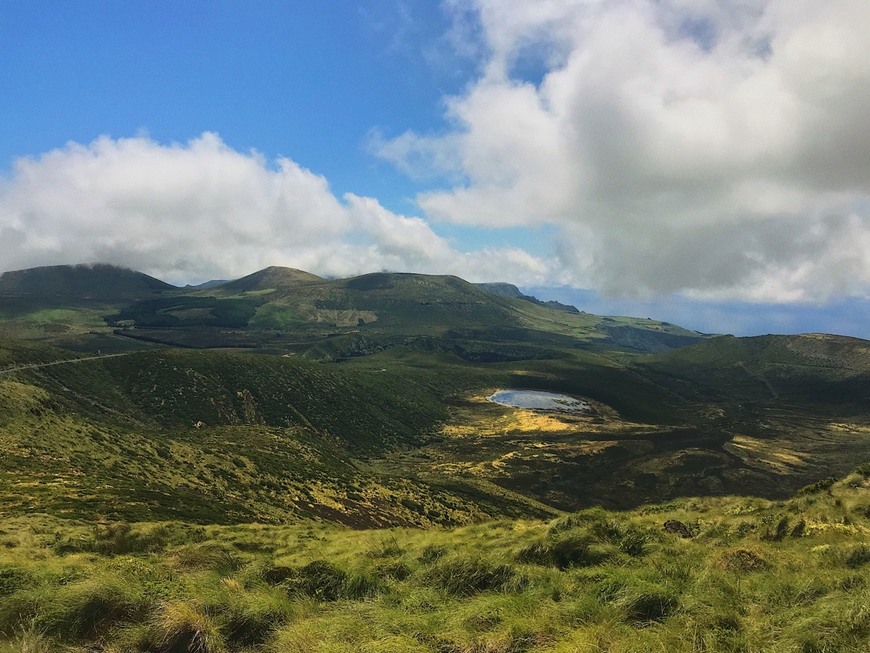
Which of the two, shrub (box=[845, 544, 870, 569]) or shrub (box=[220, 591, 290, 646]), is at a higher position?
shrub (box=[845, 544, 870, 569])

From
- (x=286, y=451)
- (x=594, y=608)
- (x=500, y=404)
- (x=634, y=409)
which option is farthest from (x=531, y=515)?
(x=634, y=409)

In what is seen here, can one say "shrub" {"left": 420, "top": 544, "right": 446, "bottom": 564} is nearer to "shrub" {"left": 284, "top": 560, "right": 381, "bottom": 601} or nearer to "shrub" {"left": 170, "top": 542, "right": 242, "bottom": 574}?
"shrub" {"left": 284, "top": 560, "right": 381, "bottom": 601}

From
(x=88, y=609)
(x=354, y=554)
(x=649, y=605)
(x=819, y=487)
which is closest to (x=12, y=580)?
(x=88, y=609)

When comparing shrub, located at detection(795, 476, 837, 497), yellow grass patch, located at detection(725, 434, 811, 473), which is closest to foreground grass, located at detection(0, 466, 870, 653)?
shrub, located at detection(795, 476, 837, 497)

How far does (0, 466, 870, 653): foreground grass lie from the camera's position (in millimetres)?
7566

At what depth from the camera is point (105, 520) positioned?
94.6 ft

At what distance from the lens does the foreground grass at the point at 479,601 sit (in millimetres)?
7566

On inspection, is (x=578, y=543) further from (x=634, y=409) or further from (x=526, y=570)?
(x=634, y=409)

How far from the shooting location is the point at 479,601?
31.6 ft

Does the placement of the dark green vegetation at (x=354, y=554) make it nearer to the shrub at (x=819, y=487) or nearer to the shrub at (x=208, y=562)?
the shrub at (x=208, y=562)

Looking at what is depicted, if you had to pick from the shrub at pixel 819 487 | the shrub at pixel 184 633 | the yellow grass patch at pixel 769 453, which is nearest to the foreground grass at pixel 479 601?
the shrub at pixel 184 633

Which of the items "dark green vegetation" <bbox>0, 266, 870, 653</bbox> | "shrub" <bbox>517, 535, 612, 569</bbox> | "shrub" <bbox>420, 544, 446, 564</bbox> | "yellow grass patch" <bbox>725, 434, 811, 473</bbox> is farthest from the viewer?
"yellow grass patch" <bbox>725, 434, 811, 473</bbox>

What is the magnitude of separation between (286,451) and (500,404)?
124172 mm

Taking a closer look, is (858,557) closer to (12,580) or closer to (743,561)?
(743,561)
